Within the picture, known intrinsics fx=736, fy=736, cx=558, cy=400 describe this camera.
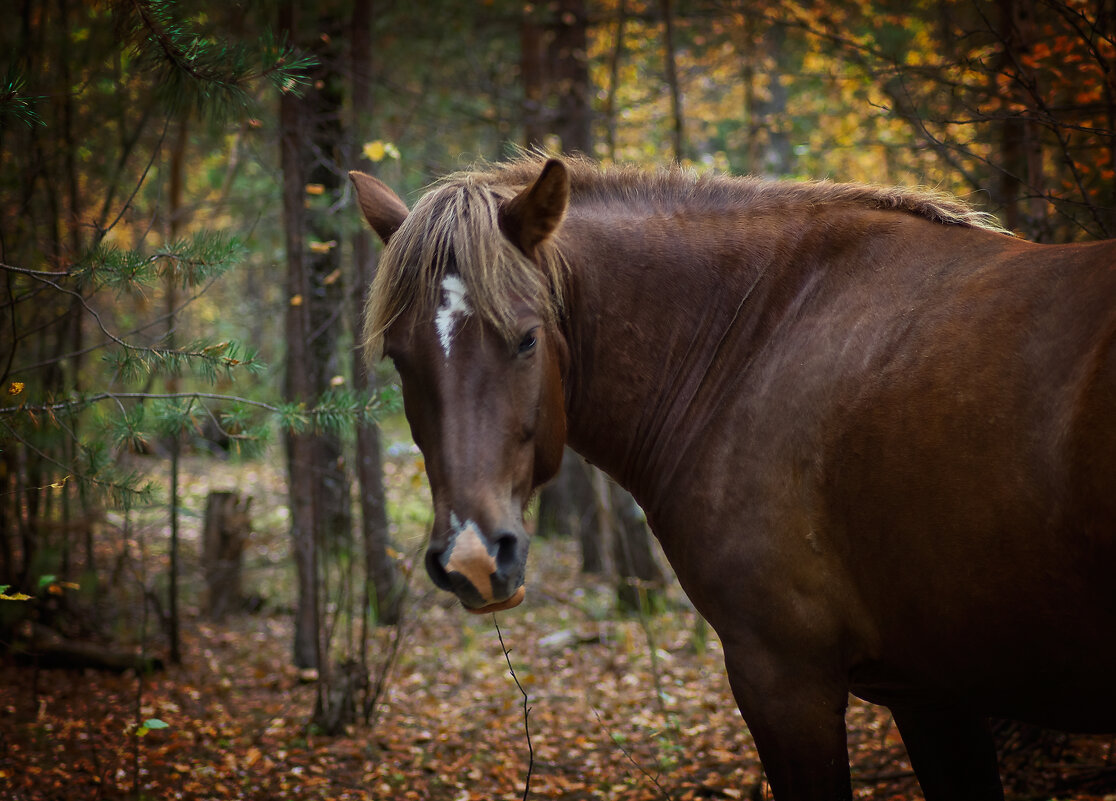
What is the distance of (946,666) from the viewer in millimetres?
2318

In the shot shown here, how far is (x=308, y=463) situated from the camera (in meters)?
5.32

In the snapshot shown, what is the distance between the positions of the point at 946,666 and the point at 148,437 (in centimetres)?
366

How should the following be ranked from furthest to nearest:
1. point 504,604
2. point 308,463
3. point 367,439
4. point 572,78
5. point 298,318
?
point 572,78, point 367,439, point 298,318, point 308,463, point 504,604

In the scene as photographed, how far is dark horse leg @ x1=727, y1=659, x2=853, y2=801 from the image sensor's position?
2.45 meters

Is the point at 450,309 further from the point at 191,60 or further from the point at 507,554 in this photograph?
the point at 191,60

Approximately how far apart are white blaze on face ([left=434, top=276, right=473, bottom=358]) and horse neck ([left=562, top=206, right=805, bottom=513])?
0.53 metres

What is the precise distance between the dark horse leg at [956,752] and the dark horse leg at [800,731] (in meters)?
0.56

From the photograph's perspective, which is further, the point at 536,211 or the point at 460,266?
the point at 536,211

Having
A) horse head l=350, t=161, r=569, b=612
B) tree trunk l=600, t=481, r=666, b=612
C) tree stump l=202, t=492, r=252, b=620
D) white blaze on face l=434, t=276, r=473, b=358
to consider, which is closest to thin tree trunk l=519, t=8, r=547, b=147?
tree trunk l=600, t=481, r=666, b=612

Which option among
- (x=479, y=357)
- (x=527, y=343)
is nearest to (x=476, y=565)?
(x=479, y=357)

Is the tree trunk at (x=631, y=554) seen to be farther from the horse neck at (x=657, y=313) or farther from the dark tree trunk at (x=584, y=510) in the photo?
the horse neck at (x=657, y=313)

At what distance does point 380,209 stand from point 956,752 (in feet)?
10.4

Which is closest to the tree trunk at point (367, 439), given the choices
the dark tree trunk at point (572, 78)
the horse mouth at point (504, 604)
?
the dark tree trunk at point (572, 78)

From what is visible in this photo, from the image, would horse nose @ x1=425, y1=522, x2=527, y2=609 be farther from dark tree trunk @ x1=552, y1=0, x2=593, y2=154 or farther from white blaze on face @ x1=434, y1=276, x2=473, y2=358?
dark tree trunk @ x1=552, y1=0, x2=593, y2=154
